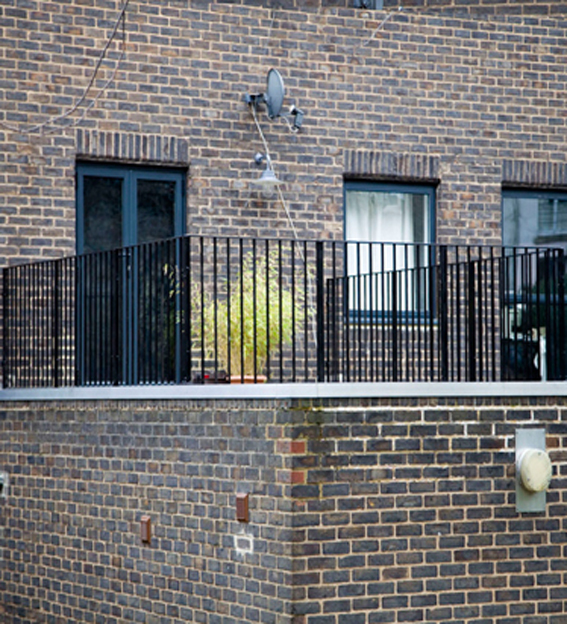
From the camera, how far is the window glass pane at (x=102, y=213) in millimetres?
13352

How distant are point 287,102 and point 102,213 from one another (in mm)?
2287

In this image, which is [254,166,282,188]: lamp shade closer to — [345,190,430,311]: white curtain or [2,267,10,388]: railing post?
[345,190,430,311]: white curtain

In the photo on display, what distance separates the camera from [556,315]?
10469mm

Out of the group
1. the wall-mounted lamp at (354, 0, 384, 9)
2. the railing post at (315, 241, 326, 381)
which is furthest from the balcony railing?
the wall-mounted lamp at (354, 0, 384, 9)

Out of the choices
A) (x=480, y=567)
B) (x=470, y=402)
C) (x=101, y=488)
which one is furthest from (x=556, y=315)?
(x=101, y=488)

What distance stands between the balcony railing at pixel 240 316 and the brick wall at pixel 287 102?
26.4 inches

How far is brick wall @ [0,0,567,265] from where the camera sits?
1304 centimetres

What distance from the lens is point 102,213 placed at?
13398mm

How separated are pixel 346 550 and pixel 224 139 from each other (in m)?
5.92

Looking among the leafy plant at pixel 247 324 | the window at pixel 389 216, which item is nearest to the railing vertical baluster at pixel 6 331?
the leafy plant at pixel 247 324

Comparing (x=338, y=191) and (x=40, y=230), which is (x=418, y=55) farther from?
(x=40, y=230)

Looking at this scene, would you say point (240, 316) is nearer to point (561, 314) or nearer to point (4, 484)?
point (561, 314)

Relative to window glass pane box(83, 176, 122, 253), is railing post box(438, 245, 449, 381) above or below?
below

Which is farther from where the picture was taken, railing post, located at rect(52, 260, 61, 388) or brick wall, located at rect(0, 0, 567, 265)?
brick wall, located at rect(0, 0, 567, 265)
